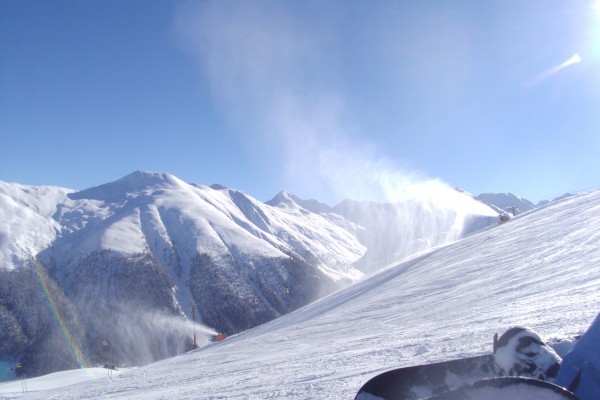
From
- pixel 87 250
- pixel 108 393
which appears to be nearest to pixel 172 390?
pixel 108 393

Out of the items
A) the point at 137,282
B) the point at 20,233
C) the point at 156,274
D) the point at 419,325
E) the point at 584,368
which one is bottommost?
the point at 584,368

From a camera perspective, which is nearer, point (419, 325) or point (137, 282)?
point (419, 325)

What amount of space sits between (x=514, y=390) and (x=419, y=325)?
1045 cm

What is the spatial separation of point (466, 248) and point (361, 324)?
1348 cm

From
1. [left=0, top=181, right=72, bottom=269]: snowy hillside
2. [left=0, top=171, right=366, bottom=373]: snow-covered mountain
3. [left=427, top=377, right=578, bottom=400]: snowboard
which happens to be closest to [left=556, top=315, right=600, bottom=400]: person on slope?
[left=427, top=377, right=578, bottom=400]: snowboard

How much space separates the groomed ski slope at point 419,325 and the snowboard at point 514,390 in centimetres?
451

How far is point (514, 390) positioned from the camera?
2.62 meters

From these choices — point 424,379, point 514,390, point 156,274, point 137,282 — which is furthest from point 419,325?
point 156,274

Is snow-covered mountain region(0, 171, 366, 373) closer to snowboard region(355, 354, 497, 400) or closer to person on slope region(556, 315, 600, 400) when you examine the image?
snowboard region(355, 354, 497, 400)

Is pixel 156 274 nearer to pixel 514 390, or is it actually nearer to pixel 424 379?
pixel 424 379

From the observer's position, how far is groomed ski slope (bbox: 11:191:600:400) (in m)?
8.50

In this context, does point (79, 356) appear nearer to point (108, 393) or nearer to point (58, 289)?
point (58, 289)

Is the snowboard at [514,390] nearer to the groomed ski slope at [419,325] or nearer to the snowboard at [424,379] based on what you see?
the snowboard at [424,379]

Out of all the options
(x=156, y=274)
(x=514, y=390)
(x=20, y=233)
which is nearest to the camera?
(x=514, y=390)
